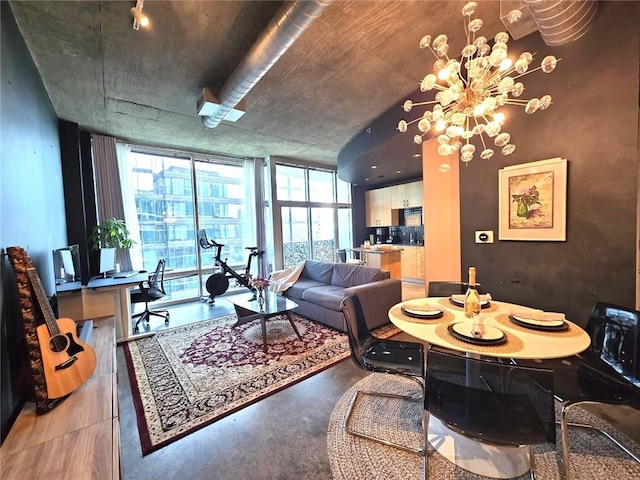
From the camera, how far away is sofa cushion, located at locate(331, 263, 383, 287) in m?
3.87

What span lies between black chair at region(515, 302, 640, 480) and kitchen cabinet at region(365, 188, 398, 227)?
5.67 m

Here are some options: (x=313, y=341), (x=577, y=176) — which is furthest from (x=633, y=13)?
(x=313, y=341)

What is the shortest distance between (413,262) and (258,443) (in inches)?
222

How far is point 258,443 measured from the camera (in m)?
1.74

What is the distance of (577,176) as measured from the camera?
7.25 feet

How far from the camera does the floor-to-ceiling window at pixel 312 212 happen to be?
6.49 meters

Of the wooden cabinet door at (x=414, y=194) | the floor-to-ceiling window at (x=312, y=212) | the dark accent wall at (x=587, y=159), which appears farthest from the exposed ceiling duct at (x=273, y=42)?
the wooden cabinet door at (x=414, y=194)

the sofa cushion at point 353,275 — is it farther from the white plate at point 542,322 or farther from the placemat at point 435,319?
the white plate at point 542,322

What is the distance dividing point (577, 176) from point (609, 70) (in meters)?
0.79

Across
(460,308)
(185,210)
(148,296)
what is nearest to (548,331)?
(460,308)

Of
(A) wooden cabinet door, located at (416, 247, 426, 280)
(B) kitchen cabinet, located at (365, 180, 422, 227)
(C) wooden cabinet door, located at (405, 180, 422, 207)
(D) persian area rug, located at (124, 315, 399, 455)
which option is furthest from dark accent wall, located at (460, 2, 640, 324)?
(B) kitchen cabinet, located at (365, 180, 422, 227)

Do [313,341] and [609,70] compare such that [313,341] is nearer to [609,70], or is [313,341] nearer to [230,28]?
[230,28]

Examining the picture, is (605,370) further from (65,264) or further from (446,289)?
(65,264)

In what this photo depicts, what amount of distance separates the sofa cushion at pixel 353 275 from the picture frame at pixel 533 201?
1662mm
